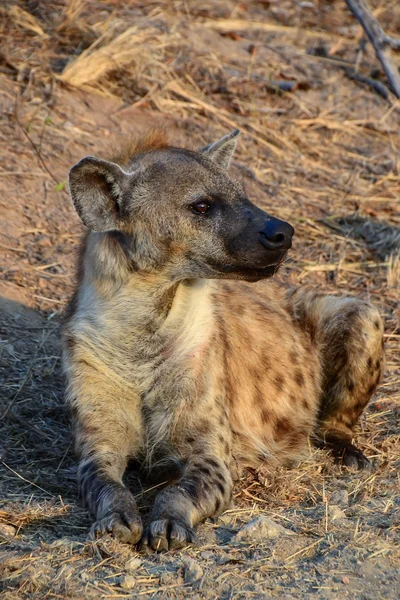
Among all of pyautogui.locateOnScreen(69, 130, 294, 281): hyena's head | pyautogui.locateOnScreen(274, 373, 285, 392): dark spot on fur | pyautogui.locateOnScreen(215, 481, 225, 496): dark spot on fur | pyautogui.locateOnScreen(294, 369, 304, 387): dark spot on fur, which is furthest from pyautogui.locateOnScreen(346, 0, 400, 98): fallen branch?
pyautogui.locateOnScreen(215, 481, 225, 496): dark spot on fur

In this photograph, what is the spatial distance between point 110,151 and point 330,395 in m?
1.71

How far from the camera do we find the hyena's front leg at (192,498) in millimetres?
3600

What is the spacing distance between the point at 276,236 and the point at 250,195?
3.74 meters

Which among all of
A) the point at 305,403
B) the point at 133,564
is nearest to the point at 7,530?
the point at 133,564

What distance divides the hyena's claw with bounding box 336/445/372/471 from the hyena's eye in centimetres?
149

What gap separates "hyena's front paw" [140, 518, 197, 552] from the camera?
3.58m

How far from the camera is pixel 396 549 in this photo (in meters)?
3.69

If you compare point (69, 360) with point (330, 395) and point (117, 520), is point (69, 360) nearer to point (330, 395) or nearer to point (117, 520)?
point (117, 520)

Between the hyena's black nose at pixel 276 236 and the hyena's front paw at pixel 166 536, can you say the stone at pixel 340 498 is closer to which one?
the hyena's front paw at pixel 166 536

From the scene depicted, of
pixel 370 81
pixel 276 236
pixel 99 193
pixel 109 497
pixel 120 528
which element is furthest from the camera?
pixel 370 81

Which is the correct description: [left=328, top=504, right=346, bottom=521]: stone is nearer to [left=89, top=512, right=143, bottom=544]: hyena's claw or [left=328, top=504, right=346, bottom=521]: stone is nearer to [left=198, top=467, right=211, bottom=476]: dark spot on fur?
[left=198, top=467, right=211, bottom=476]: dark spot on fur

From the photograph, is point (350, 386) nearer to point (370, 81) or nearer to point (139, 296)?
point (139, 296)

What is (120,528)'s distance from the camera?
3.60 meters

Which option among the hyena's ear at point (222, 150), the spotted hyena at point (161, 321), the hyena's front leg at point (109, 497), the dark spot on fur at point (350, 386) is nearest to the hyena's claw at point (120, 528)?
the hyena's front leg at point (109, 497)
